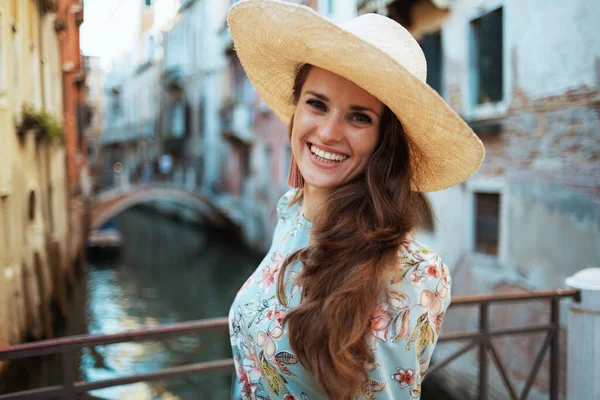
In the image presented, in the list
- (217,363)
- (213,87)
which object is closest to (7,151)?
(217,363)

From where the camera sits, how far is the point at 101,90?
101 ft

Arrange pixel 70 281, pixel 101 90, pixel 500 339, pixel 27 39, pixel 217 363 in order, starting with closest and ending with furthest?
pixel 217 363
pixel 27 39
pixel 500 339
pixel 70 281
pixel 101 90

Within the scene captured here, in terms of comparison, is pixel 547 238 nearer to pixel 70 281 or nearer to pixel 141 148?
pixel 70 281

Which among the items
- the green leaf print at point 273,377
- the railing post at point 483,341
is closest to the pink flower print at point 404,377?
the green leaf print at point 273,377

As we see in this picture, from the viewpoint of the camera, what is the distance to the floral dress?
37.7 inches

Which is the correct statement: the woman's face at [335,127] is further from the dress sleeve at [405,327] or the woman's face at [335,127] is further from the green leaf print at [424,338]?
the green leaf print at [424,338]

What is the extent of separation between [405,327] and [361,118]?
1.31ft

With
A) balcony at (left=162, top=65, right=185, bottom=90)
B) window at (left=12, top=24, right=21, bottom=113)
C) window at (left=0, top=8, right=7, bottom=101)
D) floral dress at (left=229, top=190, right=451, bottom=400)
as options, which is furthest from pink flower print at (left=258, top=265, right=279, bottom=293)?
A: balcony at (left=162, top=65, right=185, bottom=90)

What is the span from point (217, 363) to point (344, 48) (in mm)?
1314

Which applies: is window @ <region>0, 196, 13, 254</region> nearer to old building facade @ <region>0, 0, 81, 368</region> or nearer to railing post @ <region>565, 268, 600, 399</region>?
old building facade @ <region>0, 0, 81, 368</region>

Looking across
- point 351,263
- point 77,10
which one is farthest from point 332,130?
point 77,10

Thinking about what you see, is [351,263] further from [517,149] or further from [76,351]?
[517,149]

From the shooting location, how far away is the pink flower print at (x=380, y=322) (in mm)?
952

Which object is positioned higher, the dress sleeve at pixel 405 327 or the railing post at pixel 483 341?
the dress sleeve at pixel 405 327
